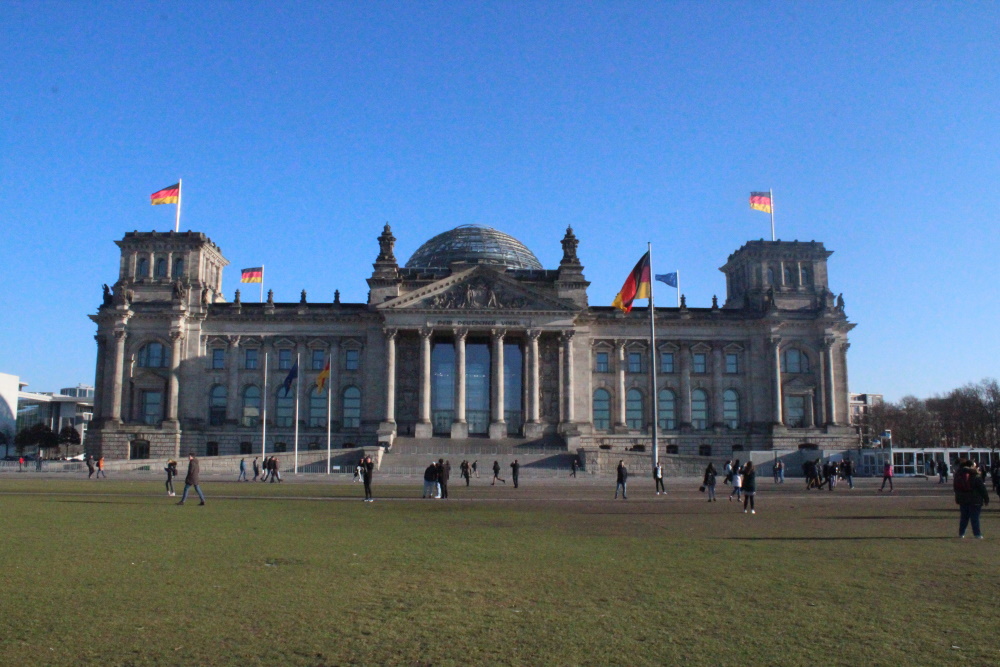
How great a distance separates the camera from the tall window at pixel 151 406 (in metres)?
83.8

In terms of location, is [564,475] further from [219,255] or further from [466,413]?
[219,255]

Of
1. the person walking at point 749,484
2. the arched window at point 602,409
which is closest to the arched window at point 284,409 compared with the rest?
the arched window at point 602,409

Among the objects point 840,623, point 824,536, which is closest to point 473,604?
point 840,623

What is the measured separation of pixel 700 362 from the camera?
8731cm

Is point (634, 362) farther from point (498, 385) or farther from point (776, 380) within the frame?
point (498, 385)

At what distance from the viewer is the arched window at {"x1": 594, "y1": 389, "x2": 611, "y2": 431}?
282 feet

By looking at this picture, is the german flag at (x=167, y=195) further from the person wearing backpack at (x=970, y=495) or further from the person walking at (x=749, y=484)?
the person wearing backpack at (x=970, y=495)

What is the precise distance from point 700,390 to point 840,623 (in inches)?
3088

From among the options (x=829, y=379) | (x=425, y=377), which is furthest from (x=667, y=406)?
(x=425, y=377)

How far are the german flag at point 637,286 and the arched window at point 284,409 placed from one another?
1785 inches

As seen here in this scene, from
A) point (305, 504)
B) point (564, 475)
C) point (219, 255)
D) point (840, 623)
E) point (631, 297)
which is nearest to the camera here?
point (840, 623)

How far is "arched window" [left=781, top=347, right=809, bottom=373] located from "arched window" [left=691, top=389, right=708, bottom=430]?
8.41 meters

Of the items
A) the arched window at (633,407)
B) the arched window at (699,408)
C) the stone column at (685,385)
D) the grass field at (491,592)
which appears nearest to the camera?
the grass field at (491,592)

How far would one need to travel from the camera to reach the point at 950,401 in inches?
4847
